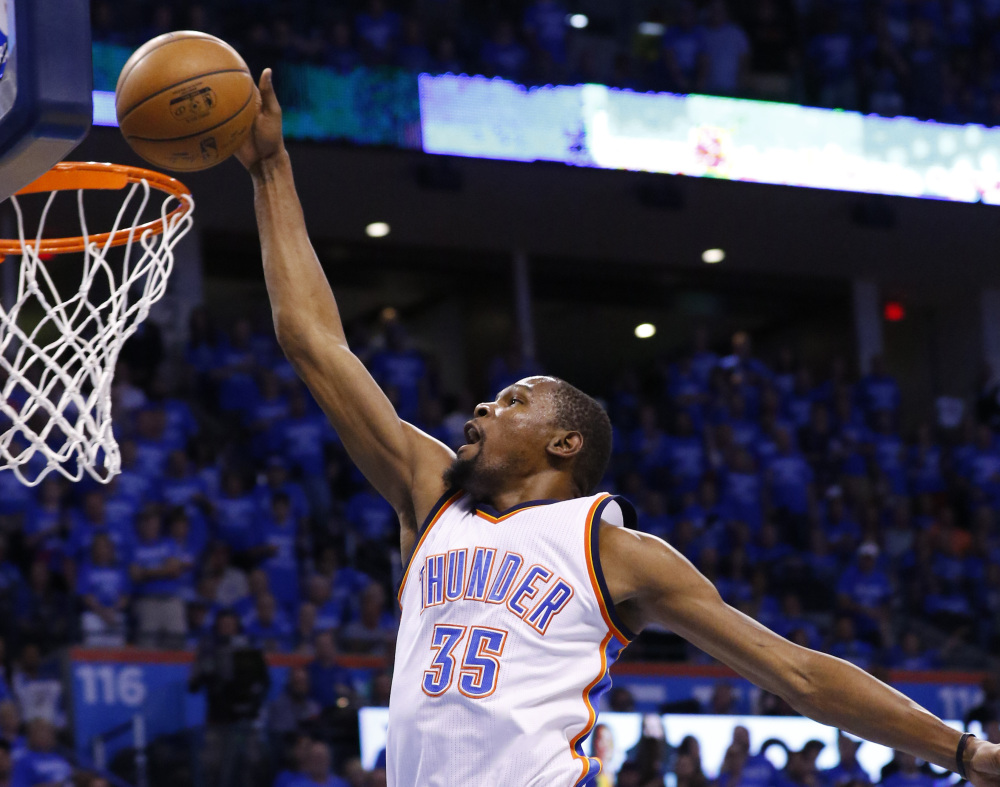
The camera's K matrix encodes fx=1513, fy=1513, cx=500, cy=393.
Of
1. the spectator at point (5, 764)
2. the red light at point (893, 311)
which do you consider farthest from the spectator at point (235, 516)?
the red light at point (893, 311)

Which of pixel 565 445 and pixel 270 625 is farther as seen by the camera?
pixel 270 625

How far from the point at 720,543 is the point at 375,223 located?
4455 millimetres

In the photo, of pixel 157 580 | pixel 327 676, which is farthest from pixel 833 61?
pixel 157 580

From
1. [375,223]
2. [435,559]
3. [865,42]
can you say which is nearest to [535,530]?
[435,559]

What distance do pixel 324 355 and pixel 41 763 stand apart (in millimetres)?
4802

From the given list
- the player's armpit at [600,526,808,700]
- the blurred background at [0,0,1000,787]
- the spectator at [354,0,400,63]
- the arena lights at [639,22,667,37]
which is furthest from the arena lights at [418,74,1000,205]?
the player's armpit at [600,526,808,700]

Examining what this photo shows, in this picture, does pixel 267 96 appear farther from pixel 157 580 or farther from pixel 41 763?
pixel 157 580

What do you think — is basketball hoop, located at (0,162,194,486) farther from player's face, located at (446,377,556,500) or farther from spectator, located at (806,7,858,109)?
spectator, located at (806,7,858,109)

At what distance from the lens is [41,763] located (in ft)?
24.5

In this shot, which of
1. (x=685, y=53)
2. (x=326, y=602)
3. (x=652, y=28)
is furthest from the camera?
(x=652, y=28)

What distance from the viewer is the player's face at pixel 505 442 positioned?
3.40 metres

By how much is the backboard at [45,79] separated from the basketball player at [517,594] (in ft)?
2.18

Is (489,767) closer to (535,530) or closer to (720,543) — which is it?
(535,530)

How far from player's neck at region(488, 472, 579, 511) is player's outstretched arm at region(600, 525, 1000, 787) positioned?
247 millimetres
